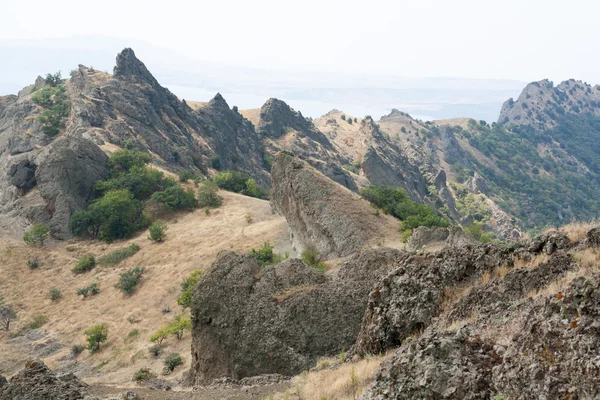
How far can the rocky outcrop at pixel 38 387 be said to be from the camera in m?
11.2

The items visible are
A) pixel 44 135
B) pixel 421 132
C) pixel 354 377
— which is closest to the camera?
pixel 354 377

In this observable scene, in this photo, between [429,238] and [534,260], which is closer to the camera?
[534,260]

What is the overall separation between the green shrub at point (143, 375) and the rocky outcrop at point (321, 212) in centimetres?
1334

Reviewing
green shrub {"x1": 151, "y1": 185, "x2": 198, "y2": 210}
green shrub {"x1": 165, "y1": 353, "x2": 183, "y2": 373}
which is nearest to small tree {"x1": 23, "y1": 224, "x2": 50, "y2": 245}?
green shrub {"x1": 151, "y1": 185, "x2": 198, "y2": 210}

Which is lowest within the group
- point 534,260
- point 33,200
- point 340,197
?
point 33,200

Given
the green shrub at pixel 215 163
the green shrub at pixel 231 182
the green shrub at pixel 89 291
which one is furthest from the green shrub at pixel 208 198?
the green shrub at pixel 215 163

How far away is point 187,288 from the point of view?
105ft

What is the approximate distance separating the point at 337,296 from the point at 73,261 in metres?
33.0

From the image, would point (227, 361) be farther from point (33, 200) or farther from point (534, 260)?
point (33, 200)

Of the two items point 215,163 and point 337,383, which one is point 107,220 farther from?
point 337,383

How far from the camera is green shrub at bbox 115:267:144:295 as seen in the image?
3559cm

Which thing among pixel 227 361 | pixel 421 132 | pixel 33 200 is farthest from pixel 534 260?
pixel 421 132

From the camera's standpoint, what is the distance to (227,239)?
4091 centimetres

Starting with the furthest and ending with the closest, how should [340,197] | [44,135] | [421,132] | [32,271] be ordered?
[421,132]
[44,135]
[32,271]
[340,197]
